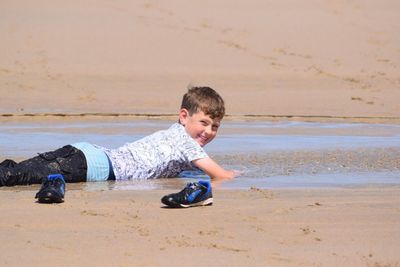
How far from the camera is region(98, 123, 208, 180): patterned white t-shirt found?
19.6 ft

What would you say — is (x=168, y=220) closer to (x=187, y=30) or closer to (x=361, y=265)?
(x=361, y=265)

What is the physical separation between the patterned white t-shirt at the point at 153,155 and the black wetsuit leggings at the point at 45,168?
0.21 metres

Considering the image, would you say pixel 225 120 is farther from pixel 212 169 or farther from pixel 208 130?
pixel 212 169

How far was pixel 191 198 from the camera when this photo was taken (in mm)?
4711

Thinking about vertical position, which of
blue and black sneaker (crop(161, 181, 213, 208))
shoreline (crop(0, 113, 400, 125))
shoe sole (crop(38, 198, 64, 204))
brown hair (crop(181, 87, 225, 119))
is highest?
brown hair (crop(181, 87, 225, 119))

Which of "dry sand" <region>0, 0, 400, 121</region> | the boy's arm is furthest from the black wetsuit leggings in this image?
"dry sand" <region>0, 0, 400, 121</region>

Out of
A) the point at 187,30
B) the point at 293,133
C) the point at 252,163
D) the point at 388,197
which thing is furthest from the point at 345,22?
the point at 388,197

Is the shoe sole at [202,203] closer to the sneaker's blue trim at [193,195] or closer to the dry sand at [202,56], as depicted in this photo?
the sneaker's blue trim at [193,195]

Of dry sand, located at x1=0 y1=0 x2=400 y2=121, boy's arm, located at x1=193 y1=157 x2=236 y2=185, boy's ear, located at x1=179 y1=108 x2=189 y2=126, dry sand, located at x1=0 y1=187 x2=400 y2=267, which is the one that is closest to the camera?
dry sand, located at x1=0 y1=187 x2=400 y2=267

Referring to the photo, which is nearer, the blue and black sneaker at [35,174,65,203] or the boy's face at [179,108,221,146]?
the blue and black sneaker at [35,174,65,203]

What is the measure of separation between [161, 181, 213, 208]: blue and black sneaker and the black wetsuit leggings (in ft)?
4.18

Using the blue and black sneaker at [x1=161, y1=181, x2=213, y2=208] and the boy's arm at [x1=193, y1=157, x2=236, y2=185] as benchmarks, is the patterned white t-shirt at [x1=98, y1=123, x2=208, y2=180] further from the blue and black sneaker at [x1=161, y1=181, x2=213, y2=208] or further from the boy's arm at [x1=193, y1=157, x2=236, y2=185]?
the blue and black sneaker at [x1=161, y1=181, x2=213, y2=208]

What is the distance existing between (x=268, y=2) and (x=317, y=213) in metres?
12.4

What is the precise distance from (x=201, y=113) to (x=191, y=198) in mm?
1470
